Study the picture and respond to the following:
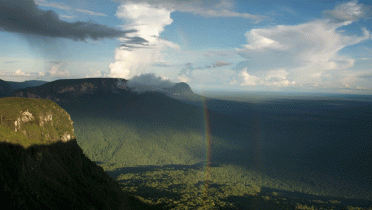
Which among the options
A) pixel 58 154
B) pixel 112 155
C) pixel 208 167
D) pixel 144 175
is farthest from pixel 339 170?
pixel 58 154

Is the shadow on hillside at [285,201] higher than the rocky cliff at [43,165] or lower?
lower

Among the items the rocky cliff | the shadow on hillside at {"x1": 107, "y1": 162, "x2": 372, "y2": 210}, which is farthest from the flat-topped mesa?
the shadow on hillside at {"x1": 107, "y1": 162, "x2": 372, "y2": 210}

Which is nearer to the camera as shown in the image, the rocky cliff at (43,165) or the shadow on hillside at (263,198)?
the rocky cliff at (43,165)

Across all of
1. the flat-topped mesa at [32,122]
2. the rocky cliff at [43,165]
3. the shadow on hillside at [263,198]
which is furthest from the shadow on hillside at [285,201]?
the flat-topped mesa at [32,122]

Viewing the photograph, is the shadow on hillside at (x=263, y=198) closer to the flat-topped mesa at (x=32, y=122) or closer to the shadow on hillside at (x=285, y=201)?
the shadow on hillside at (x=285, y=201)

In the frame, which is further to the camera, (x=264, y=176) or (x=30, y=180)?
(x=264, y=176)

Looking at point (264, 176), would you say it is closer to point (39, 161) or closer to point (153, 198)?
point (153, 198)

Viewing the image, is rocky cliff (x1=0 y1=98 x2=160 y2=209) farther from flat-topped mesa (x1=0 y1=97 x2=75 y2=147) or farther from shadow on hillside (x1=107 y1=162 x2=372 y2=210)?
→ shadow on hillside (x1=107 y1=162 x2=372 y2=210)
